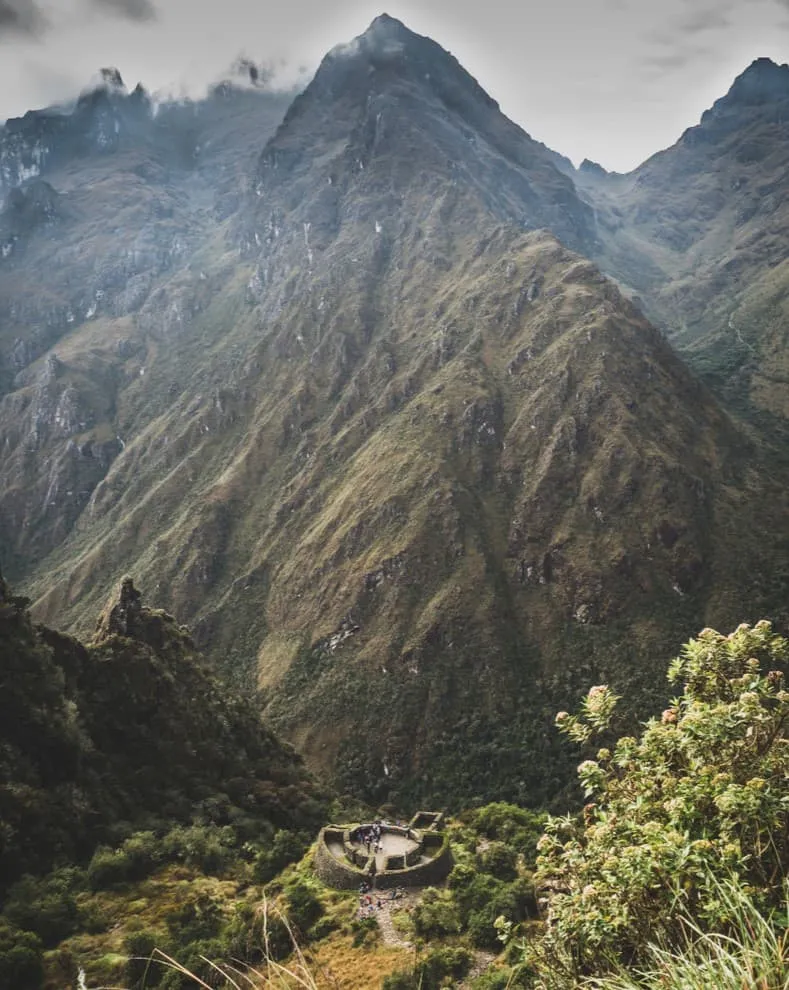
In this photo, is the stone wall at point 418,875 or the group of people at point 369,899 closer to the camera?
the group of people at point 369,899

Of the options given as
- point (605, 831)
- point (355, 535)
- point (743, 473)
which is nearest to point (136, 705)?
point (605, 831)

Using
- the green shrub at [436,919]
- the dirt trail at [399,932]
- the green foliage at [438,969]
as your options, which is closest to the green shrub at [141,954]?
the green foliage at [438,969]

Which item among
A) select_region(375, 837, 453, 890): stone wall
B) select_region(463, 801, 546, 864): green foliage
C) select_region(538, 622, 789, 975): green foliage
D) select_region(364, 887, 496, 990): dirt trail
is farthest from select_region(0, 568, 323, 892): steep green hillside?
select_region(538, 622, 789, 975): green foliage

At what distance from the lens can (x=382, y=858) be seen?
147 ft

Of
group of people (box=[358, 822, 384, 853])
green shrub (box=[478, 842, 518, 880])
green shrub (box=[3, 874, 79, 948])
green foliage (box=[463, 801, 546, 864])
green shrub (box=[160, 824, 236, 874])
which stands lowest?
green foliage (box=[463, 801, 546, 864])

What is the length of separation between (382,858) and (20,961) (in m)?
22.7

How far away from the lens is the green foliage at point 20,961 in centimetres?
2808

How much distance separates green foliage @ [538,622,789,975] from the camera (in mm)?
8398

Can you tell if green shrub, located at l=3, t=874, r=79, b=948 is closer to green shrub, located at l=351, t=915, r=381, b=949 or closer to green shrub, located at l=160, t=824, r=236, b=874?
green shrub, located at l=160, t=824, r=236, b=874

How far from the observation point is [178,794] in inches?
1988

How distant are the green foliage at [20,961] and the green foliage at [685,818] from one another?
28.3 meters

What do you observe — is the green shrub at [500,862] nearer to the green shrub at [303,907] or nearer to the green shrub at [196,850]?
the green shrub at [303,907]

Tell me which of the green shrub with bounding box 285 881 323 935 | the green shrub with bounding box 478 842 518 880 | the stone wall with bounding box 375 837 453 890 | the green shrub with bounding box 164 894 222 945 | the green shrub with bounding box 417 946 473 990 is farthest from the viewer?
the green shrub with bounding box 478 842 518 880

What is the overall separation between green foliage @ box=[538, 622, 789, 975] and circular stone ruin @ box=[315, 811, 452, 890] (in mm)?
36010
